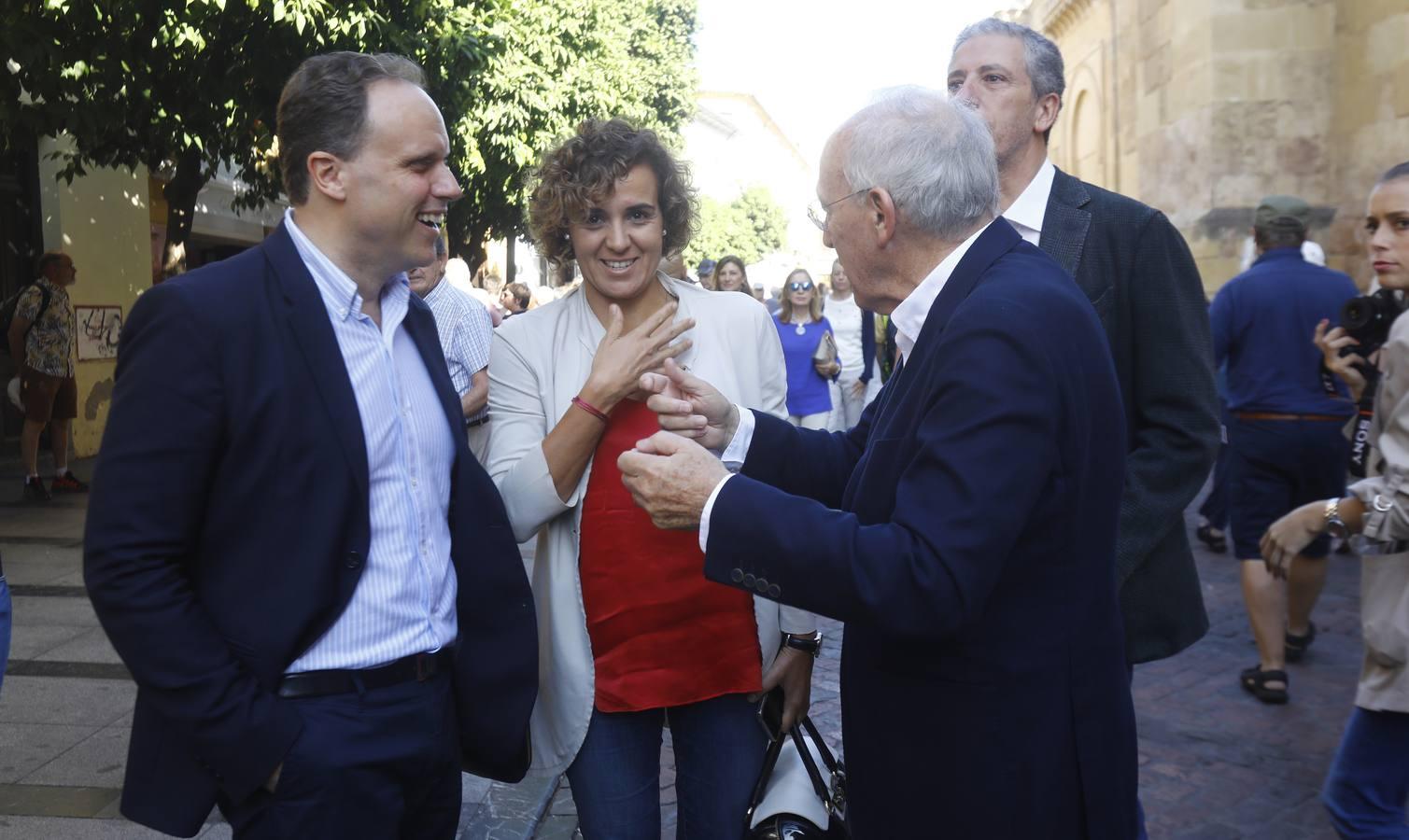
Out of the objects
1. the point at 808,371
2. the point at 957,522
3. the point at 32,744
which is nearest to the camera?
the point at 957,522

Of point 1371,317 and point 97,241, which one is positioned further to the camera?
point 97,241

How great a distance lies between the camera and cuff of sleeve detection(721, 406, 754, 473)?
2.63 metres

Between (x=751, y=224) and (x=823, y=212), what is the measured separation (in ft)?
240

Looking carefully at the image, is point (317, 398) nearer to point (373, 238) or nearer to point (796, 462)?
point (373, 238)

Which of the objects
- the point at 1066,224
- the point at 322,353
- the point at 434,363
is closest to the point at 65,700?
the point at 434,363

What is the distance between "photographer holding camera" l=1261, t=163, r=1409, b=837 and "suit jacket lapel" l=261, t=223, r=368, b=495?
2280 mm

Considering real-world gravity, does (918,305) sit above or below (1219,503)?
above

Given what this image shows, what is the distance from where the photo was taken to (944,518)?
1767mm

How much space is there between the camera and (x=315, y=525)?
2.04 meters

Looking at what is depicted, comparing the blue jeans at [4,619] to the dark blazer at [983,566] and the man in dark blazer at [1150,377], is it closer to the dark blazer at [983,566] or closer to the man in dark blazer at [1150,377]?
the dark blazer at [983,566]

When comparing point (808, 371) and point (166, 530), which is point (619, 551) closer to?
point (166, 530)

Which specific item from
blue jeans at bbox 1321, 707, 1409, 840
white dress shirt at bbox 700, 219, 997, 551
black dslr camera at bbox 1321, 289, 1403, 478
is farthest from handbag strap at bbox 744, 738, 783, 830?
black dslr camera at bbox 1321, 289, 1403, 478

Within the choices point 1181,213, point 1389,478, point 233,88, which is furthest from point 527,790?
point 1181,213

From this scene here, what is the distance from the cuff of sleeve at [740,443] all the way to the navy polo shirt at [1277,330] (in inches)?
173
